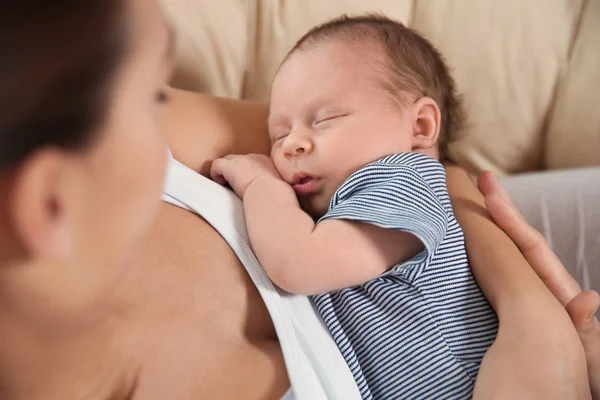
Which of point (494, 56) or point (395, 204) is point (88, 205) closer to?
point (395, 204)

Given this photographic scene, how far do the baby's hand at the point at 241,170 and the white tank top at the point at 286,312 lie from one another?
2cm

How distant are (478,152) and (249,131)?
58cm

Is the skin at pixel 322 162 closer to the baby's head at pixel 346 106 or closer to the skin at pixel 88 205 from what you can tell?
the baby's head at pixel 346 106

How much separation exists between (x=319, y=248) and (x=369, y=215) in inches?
2.8

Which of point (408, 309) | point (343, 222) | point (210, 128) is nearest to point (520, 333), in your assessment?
point (408, 309)

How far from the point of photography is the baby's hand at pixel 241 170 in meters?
0.82

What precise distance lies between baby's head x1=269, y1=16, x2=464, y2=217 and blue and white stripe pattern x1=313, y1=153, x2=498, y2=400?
53 mm

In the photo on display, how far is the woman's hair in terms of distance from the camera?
0.27 m

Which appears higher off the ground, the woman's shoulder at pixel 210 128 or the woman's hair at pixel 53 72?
the woman's hair at pixel 53 72

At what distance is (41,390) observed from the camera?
0.50m

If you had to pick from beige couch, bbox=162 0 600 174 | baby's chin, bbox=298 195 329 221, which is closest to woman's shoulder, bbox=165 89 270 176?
baby's chin, bbox=298 195 329 221

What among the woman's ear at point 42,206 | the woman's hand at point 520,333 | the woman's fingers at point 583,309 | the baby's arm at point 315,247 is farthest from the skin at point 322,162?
the woman's ear at point 42,206

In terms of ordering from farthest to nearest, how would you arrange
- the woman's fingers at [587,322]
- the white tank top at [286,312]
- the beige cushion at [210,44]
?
the beige cushion at [210,44], the woman's fingers at [587,322], the white tank top at [286,312]

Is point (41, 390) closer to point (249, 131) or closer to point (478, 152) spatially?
point (249, 131)
